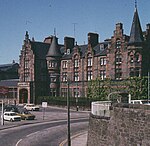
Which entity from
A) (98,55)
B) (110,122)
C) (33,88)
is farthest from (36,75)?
(110,122)

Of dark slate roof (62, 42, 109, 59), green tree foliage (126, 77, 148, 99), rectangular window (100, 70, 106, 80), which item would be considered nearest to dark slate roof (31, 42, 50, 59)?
dark slate roof (62, 42, 109, 59)

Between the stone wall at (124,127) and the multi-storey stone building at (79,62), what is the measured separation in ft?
134

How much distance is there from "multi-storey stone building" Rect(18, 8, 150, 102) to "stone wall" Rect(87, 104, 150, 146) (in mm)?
40749

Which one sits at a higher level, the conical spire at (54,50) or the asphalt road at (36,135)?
the conical spire at (54,50)

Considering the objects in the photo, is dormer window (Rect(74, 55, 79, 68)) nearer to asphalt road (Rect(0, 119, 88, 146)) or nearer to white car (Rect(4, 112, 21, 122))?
white car (Rect(4, 112, 21, 122))

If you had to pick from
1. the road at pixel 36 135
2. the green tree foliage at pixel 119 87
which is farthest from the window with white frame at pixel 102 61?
the road at pixel 36 135

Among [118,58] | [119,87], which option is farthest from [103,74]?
[119,87]

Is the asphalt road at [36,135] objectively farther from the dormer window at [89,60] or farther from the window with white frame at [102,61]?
the dormer window at [89,60]

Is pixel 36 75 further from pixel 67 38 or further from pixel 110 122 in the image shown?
pixel 110 122

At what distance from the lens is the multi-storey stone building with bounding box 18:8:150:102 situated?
221ft

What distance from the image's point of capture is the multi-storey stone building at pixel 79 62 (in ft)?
221

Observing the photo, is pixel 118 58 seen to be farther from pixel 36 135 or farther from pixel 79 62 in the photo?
pixel 36 135

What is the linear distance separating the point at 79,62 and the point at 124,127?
59716mm

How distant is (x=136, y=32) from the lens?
66.9m
